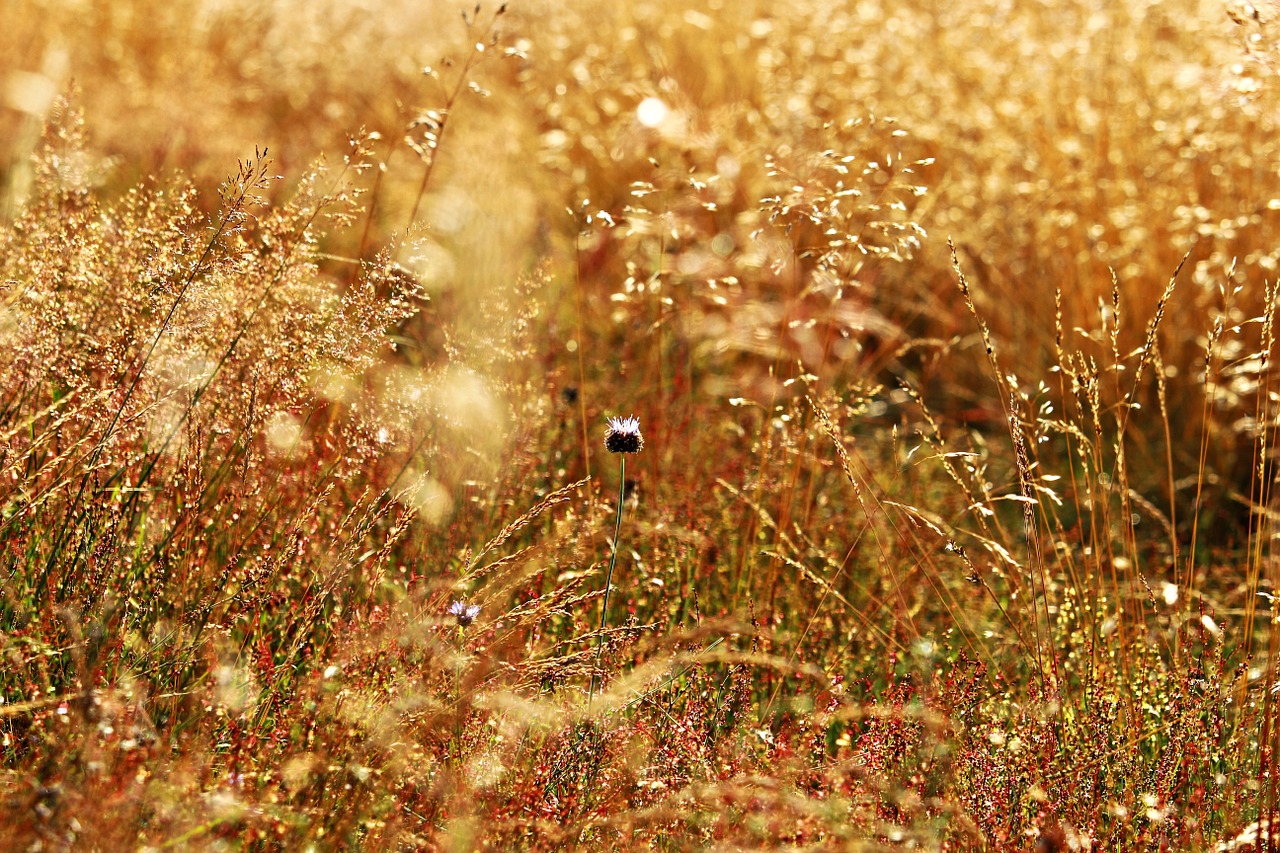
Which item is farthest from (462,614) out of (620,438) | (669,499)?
(669,499)

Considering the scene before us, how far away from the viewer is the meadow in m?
1.42

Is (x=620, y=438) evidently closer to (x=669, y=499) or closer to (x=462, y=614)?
(x=462, y=614)

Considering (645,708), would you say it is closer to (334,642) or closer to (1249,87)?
(334,642)

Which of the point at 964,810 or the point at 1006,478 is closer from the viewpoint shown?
the point at 964,810

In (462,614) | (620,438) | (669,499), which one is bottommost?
(462,614)

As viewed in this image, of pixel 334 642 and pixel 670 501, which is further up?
pixel 670 501

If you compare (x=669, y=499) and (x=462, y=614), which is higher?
(x=669, y=499)

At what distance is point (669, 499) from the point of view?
231 cm

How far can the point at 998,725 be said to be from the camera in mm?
1595

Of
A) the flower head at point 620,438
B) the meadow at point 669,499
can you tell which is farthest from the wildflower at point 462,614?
the flower head at point 620,438

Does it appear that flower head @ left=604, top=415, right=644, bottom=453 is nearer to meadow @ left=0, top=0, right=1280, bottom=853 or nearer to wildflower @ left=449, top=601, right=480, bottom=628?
meadow @ left=0, top=0, right=1280, bottom=853

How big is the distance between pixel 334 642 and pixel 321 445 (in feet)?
1.76

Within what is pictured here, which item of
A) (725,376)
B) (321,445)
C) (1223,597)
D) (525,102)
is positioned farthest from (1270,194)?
(525,102)

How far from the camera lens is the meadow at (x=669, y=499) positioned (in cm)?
142
